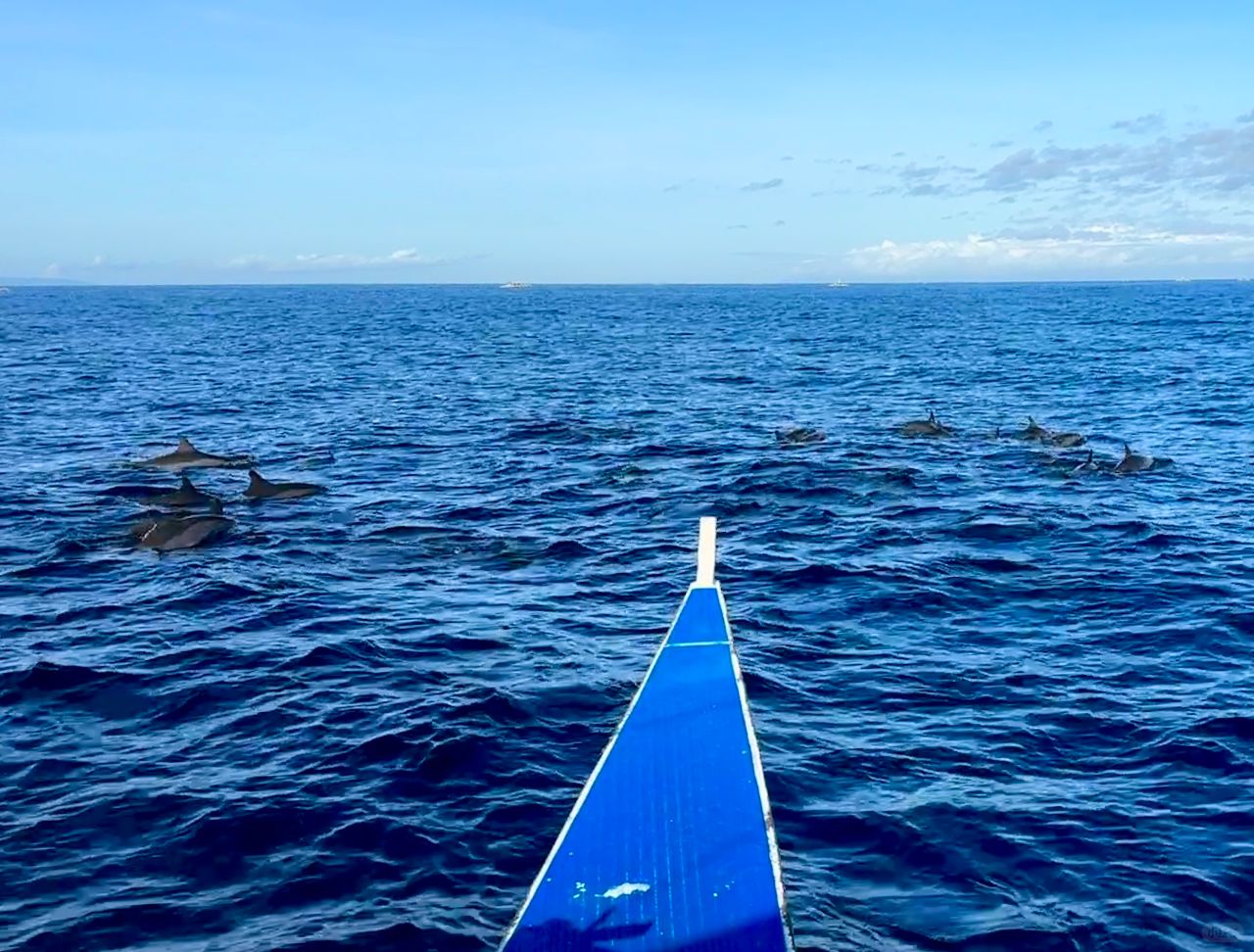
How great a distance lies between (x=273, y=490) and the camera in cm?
2864

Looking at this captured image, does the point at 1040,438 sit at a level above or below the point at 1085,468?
above

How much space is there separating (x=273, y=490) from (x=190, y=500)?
2325 mm

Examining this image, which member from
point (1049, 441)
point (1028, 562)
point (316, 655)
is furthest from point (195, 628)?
point (1049, 441)

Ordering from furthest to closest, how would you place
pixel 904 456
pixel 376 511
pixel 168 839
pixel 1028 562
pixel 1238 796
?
pixel 904 456 → pixel 376 511 → pixel 1028 562 → pixel 1238 796 → pixel 168 839

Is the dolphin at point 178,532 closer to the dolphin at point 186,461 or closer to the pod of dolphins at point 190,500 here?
the pod of dolphins at point 190,500

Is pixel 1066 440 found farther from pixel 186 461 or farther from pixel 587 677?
pixel 186 461

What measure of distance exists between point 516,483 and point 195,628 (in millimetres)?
12903

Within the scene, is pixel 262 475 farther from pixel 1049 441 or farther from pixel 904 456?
pixel 1049 441

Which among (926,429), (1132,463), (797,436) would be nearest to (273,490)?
(797,436)

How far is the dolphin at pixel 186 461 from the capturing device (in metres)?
32.5

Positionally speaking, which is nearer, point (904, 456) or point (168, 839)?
point (168, 839)

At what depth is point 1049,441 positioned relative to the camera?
36.7 m

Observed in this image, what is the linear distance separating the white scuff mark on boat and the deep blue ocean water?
6.21 ft

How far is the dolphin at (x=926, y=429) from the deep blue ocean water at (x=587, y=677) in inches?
66.6
